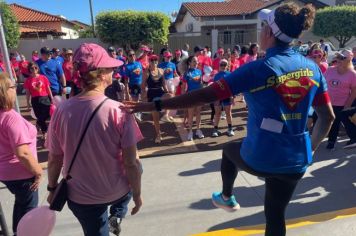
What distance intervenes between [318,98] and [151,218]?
2403mm

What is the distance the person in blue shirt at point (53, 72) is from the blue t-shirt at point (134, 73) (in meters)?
1.59

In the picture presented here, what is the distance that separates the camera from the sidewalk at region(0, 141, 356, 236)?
3.67 meters

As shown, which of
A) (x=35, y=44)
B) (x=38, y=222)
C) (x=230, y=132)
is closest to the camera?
(x=38, y=222)

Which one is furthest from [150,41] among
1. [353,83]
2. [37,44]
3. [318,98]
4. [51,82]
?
[318,98]

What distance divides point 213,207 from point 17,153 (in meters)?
2.35

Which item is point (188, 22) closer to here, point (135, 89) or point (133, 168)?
point (135, 89)

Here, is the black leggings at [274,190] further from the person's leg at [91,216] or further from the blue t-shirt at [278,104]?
the person's leg at [91,216]

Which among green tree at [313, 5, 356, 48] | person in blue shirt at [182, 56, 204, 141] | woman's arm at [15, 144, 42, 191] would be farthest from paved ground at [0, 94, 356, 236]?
green tree at [313, 5, 356, 48]

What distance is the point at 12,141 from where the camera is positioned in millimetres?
2713

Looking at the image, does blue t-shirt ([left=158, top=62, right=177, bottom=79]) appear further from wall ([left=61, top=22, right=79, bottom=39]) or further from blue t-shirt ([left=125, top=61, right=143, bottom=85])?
wall ([left=61, top=22, right=79, bottom=39])

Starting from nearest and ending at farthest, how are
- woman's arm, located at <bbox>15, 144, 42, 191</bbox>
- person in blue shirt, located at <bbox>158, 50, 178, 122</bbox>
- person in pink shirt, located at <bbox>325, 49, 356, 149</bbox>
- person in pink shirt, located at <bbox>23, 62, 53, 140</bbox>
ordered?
1. woman's arm, located at <bbox>15, 144, 42, 191</bbox>
2. person in pink shirt, located at <bbox>325, 49, 356, 149</bbox>
3. person in pink shirt, located at <bbox>23, 62, 53, 140</bbox>
4. person in blue shirt, located at <bbox>158, 50, 178, 122</bbox>

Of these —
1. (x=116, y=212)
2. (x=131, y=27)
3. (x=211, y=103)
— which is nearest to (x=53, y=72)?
(x=116, y=212)

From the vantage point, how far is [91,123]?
2.05 m

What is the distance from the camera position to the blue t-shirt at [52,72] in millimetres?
8305
